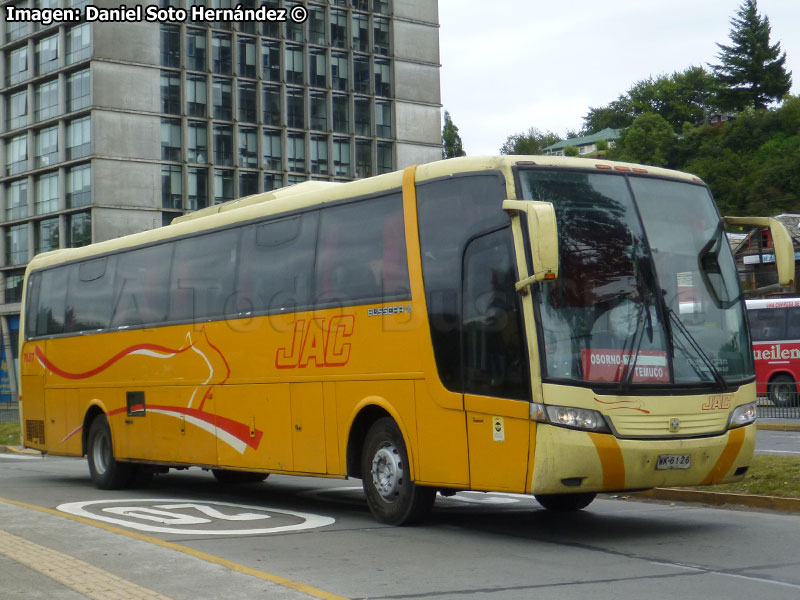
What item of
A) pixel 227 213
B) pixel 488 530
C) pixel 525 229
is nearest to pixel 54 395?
pixel 227 213

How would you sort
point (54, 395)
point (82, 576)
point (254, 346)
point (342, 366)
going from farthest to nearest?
point (54, 395)
point (254, 346)
point (342, 366)
point (82, 576)

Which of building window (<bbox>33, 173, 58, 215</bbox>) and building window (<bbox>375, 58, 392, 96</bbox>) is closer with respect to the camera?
building window (<bbox>33, 173, 58, 215</bbox>)

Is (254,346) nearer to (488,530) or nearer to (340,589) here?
(488,530)

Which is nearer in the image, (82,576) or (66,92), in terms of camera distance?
(82,576)

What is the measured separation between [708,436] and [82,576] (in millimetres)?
5502

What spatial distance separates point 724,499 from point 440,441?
4.19 meters

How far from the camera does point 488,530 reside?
11.4 meters

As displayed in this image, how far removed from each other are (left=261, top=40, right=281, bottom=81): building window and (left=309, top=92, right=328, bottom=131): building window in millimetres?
2744

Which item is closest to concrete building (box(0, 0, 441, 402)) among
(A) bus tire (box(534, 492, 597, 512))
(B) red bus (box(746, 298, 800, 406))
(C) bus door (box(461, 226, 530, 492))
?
(B) red bus (box(746, 298, 800, 406))

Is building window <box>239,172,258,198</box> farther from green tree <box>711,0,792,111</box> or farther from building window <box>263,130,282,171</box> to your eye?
green tree <box>711,0,792,111</box>

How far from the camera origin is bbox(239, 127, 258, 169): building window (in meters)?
66.1

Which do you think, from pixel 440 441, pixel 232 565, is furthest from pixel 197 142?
pixel 232 565

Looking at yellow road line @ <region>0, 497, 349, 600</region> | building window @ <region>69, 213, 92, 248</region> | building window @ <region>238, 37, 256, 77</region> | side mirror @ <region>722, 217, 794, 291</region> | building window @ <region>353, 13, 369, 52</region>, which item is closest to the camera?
yellow road line @ <region>0, 497, 349, 600</region>

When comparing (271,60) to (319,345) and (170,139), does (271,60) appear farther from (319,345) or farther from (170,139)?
(319,345)
